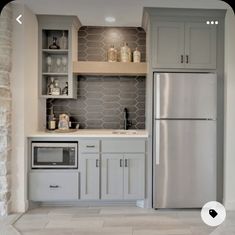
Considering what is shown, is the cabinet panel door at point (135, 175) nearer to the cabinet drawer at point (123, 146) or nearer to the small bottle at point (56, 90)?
the cabinet drawer at point (123, 146)

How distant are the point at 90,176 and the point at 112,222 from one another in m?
0.60

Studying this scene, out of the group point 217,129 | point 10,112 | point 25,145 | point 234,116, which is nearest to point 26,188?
point 25,145

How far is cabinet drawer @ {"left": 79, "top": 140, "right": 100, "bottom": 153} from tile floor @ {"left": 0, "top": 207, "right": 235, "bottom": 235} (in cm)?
72

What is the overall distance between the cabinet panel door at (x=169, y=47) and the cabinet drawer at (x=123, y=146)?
95cm

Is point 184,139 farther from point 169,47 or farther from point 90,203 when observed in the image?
point 90,203

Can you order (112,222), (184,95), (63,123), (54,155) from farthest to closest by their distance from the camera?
(63,123) < (54,155) < (184,95) < (112,222)

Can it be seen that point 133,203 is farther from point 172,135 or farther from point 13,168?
point 13,168

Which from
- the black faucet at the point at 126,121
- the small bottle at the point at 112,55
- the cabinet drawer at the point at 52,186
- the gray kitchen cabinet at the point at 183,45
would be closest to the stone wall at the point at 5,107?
the cabinet drawer at the point at 52,186

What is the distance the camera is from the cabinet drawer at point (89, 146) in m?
3.15

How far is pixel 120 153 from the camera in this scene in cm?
316

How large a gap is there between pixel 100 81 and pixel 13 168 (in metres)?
1.64

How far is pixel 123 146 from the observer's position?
316cm

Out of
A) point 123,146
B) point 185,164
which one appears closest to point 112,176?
point 123,146

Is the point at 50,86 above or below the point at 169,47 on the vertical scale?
below
